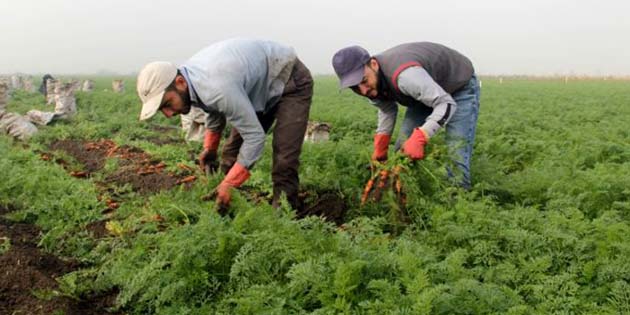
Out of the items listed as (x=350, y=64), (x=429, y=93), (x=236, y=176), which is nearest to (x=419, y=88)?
(x=429, y=93)

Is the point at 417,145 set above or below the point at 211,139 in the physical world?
above

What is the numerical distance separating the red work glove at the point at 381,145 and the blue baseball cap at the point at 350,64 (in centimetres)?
107

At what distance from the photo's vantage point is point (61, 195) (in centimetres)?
606

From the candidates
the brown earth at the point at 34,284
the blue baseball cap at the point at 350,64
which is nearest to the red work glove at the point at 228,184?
the brown earth at the point at 34,284

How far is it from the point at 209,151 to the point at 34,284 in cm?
218

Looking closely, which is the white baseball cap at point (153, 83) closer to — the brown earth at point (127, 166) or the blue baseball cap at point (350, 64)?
the blue baseball cap at point (350, 64)

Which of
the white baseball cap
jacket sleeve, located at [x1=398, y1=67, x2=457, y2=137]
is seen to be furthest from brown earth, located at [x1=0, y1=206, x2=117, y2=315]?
jacket sleeve, located at [x1=398, y1=67, x2=457, y2=137]

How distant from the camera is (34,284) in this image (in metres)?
3.72

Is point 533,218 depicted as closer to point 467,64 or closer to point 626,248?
point 626,248

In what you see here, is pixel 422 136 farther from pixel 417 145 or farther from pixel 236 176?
pixel 236 176

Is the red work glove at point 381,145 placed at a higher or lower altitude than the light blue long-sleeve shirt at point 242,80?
lower

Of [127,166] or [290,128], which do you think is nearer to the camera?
[290,128]

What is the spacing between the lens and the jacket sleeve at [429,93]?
4.43 meters

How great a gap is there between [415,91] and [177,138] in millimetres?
8049
